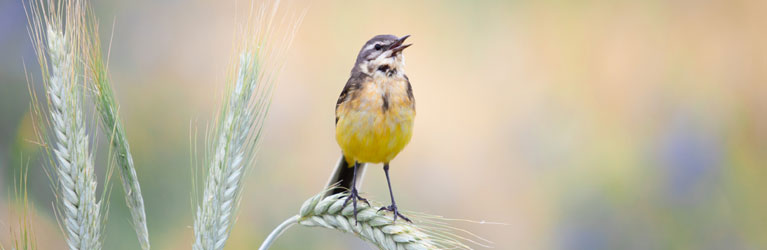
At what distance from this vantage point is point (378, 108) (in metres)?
1.13

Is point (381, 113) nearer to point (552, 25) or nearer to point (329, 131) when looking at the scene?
point (329, 131)

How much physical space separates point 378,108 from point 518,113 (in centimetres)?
102

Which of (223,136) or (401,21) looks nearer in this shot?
(223,136)

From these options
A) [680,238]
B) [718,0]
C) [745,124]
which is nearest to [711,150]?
[745,124]

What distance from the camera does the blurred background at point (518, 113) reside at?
190 centimetres

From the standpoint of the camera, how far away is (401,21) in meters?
2.00

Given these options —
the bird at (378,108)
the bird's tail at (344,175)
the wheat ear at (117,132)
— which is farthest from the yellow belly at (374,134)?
the wheat ear at (117,132)

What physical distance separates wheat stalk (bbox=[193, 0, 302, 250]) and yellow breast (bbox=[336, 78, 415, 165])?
248mm

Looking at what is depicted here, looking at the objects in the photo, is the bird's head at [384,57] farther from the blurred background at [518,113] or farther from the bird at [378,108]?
the blurred background at [518,113]

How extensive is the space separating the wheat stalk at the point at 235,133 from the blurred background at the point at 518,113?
1.01 m

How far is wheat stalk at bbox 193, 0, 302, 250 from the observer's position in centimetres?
84

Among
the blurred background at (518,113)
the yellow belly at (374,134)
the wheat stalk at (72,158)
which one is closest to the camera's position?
the wheat stalk at (72,158)

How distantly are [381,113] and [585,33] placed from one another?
120cm

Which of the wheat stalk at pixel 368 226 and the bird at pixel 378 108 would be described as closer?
the wheat stalk at pixel 368 226
